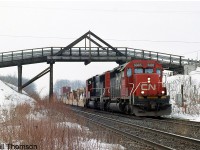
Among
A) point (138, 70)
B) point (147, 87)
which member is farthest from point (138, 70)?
point (147, 87)

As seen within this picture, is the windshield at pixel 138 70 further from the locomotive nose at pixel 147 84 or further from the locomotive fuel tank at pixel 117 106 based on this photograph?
the locomotive fuel tank at pixel 117 106

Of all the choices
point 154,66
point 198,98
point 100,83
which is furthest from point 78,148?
point 100,83

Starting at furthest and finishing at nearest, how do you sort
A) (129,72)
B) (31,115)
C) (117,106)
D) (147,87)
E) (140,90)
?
(117,106) → (129,72) → (147,87) → (140,90) → (31,115)

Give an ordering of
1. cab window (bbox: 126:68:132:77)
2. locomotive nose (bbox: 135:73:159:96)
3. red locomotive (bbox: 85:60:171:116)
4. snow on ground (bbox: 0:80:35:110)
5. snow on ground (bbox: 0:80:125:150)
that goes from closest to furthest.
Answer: snow on ground (bbox: 0:80:125:150) < red locomotive (bbox: 85:60:171:116) < locomotive nose (bbox: 135:73:159:96) < snow on ground (bbox: 0:80:35:110) < cab window (bbox: 126:68:132:77)

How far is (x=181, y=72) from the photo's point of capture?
1732 inches

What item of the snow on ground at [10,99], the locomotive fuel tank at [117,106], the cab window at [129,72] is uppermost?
the cab window at [129,72]

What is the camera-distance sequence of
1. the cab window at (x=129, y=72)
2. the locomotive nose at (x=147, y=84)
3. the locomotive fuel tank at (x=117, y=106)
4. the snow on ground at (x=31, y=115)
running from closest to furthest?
the snow on ground at (x=31, y=115)
the locomotive nose at (x=147, y=84)
the cab window at (x=129, y=72)
the locomotive fuel tank at (x=117, y=106)

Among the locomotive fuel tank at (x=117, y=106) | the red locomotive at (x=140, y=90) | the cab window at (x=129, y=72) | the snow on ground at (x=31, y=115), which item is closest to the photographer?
the snow on ground at (x=31, y=115)

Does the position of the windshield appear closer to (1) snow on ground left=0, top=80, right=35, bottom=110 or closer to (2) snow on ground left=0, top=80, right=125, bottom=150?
(2) snow on ground left=0, top=80, right=125, bottom=150

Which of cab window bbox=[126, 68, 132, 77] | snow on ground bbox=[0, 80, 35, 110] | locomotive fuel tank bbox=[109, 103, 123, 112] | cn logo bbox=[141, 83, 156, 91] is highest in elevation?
cab window bbox=[126, 68, 132, 77]

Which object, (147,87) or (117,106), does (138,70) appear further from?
(117,106)

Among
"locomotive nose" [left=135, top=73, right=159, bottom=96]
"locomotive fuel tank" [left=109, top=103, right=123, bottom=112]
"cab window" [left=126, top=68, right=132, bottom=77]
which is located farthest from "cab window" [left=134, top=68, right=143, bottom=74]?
"locomotive fuel tank" [left=109, top=103, right=123, bottom=112]

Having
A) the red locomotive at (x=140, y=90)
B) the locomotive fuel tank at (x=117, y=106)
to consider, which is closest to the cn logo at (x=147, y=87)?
the red locomotive at (x=140, y=90)

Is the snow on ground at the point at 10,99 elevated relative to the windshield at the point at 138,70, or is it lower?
lower
